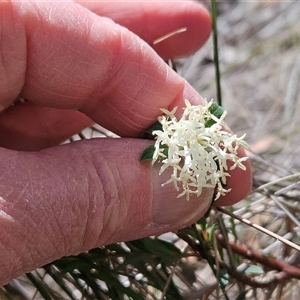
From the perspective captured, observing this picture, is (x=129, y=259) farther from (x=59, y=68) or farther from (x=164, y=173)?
(x=59, y=68)

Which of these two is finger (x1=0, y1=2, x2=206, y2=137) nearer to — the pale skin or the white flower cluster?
the pale skin

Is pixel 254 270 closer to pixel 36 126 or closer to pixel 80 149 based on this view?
pixel 80 149

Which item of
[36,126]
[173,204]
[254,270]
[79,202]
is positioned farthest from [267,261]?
[36,126]

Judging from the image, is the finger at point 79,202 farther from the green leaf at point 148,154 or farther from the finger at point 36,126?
the finger at point 36,126

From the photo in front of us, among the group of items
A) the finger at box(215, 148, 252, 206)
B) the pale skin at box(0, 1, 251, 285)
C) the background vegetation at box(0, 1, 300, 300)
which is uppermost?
the pale skin at box(0, 1, 251, 285)

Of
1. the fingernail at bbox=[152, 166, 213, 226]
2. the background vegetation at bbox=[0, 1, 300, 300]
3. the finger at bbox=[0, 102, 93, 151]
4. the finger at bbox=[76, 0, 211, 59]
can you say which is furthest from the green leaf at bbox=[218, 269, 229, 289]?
the finger at bbox=[76, 0, 211, 59]
